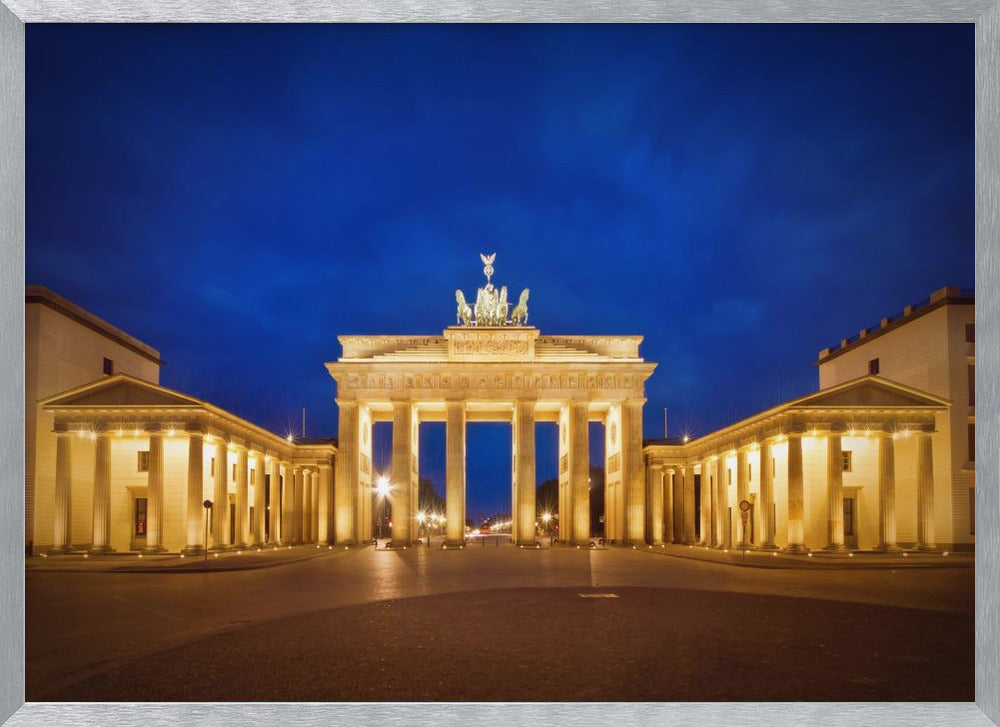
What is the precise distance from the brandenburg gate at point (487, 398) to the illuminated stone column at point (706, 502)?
5.85 meters

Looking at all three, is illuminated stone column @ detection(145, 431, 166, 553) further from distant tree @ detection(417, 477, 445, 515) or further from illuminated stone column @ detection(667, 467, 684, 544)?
distant tree @ detection(417, 477, 445, 515)

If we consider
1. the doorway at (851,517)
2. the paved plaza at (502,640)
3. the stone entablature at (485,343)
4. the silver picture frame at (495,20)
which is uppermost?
the stone entablature at (485,343)

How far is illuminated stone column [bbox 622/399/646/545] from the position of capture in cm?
5834

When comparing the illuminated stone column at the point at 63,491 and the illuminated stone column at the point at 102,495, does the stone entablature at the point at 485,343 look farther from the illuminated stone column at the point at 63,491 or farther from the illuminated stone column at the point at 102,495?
the illuminated stone column at the point at 63,491

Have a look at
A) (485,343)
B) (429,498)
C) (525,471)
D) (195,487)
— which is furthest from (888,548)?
(429,498)

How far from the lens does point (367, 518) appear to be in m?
64.1

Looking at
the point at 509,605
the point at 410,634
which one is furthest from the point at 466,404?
the point at 410,634

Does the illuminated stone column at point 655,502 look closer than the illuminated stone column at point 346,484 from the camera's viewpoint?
No

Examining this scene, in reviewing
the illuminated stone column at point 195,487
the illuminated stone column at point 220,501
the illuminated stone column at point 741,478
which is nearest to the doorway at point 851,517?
the illuminated stone column at point 741,478

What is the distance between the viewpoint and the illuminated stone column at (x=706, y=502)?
61.4 metres

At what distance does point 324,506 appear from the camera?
67.2m

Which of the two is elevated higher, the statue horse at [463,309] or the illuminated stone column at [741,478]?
the statue horse at [463,309]

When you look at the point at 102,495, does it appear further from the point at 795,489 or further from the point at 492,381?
the point at 795,489

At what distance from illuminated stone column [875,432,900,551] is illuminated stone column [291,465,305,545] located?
4159cm
